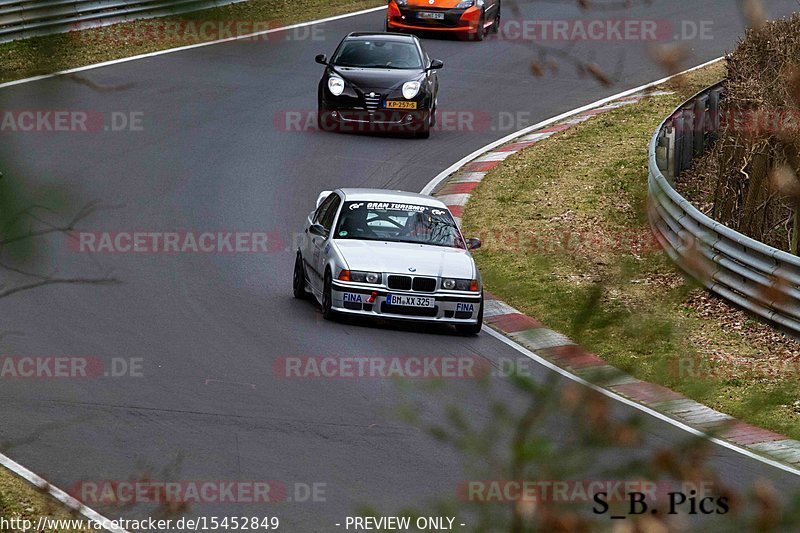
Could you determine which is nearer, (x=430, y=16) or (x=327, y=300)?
(x=327, y=300)

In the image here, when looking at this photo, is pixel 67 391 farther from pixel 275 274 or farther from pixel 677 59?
pixel 677 59

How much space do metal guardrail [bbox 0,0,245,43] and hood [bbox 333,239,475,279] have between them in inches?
427

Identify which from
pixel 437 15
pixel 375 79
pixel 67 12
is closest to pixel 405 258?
pixel 375 79

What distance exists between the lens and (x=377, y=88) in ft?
73.5

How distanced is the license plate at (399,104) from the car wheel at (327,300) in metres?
9.38

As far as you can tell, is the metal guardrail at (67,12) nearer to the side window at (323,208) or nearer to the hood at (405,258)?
the hood at (405,258)

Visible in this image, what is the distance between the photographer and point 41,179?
274 centimetres

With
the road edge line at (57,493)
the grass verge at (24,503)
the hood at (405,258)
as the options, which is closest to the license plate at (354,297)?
the hood at (405,258)

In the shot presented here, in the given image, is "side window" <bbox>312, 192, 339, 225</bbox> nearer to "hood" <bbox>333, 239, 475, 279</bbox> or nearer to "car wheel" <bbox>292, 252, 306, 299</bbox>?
"car wheel" <bbox>292, 252, 306, 299</bbox>

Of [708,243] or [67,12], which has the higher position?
[67,12]

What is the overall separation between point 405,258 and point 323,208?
6.77 feet

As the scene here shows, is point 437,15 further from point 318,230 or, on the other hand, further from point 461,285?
point 461,285

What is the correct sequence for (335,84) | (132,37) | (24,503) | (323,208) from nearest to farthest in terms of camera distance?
(132,37), (24,503), (323,208), (335,84)

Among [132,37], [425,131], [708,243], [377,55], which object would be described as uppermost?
[132,37]
